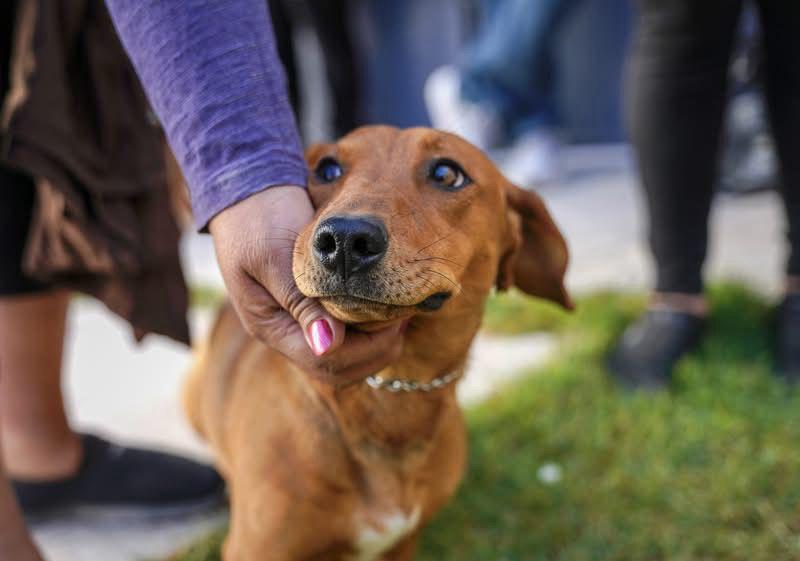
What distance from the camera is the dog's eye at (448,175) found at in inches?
57.1

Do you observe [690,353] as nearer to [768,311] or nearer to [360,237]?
[768,311]

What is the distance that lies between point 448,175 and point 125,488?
4.60 ft

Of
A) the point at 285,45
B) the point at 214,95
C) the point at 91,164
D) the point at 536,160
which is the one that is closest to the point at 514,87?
the point at 536,160

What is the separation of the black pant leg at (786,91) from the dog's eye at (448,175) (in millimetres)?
1463

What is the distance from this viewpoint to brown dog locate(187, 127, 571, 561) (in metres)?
1.41

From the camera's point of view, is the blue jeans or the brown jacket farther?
the blue jeans

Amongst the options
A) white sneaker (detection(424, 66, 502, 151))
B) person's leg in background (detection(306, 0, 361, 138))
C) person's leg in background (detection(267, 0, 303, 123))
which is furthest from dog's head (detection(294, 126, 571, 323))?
white sneaker (detection(424, 66, 502, 151))

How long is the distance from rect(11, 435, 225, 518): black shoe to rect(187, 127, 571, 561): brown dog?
0.61 m

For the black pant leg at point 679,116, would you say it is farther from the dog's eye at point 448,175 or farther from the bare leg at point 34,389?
the bare leg at point 34,389

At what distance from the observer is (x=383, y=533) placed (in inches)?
61.5

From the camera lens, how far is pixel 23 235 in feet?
6.58

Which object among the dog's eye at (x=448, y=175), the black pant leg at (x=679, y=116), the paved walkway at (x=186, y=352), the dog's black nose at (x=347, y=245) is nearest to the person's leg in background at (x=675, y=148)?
the black pant leg at (x=679, y=116)

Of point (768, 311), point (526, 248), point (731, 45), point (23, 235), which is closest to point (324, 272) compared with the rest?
point (526, 248)

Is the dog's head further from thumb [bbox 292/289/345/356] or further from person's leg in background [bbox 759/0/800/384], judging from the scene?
person's leg in background [bbox 759/0/800/384]
